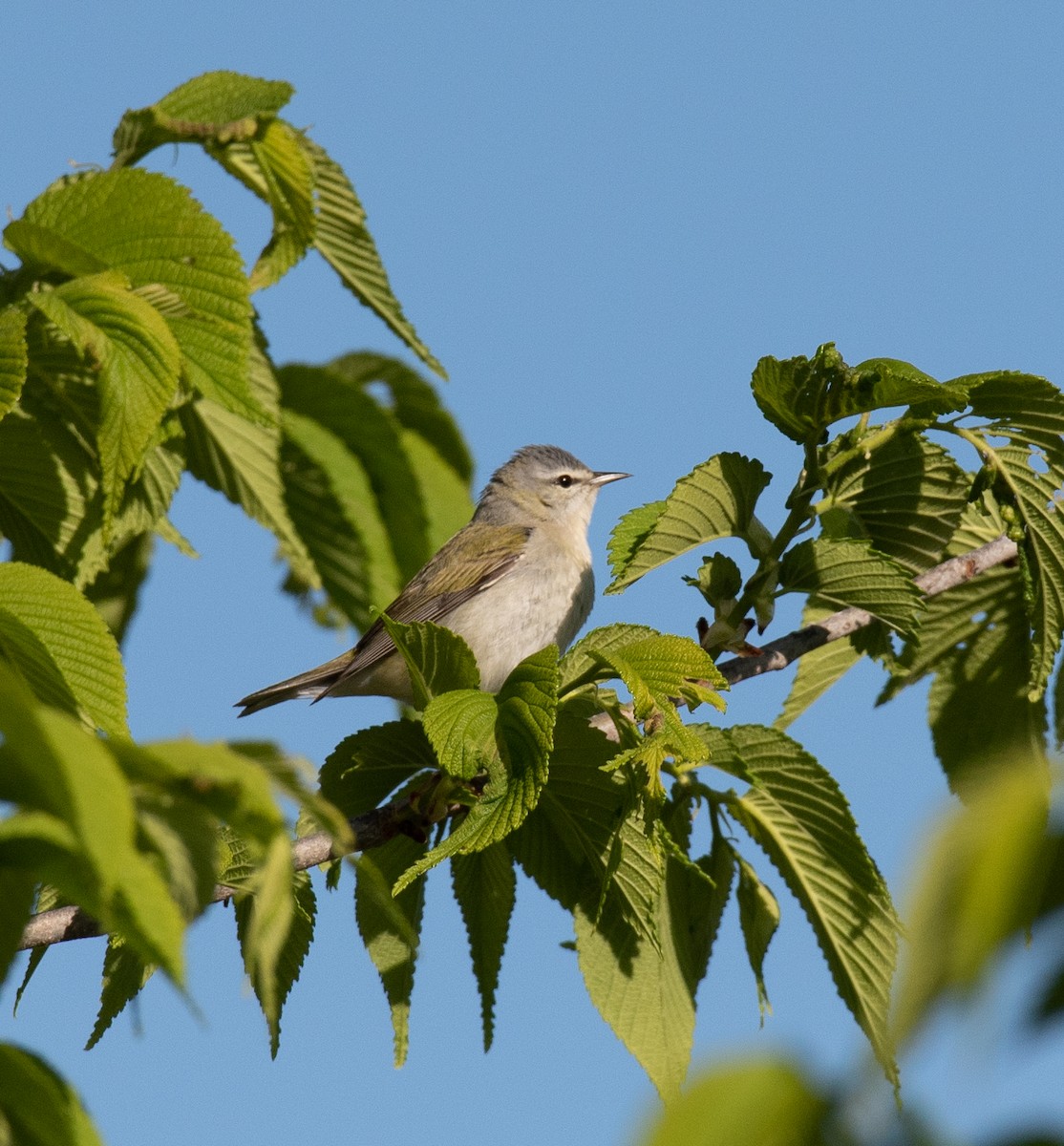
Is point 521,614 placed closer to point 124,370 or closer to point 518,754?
point 124,370

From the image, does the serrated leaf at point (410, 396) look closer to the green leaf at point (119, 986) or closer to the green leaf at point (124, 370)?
the green leaf at point (124, 370)

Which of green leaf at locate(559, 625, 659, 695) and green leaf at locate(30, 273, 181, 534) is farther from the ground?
green leaf at locate(30, 273, 181, 534)

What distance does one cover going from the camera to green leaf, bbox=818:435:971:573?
Result: 3.77 m

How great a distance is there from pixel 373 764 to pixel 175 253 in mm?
1248

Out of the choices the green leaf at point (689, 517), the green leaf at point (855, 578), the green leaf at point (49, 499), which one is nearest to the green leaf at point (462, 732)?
the green leaf at point (689, 517)

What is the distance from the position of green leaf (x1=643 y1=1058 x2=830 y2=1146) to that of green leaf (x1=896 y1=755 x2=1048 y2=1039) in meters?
0.10

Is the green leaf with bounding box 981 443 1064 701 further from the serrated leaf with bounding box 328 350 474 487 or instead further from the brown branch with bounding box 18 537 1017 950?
the serrated leaf with bounding box 328 350 474 487

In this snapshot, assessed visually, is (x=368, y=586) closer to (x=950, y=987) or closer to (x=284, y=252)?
(x=284, y=252)

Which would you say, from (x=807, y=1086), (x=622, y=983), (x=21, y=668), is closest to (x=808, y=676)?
(x=622, y=983)

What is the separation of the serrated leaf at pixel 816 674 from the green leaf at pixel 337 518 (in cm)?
116

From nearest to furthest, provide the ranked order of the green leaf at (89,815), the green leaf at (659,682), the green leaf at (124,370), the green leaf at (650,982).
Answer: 1. the green leaf at (89,815)
2. the green leaf at (659,682)
3. the green leaf at (124,370)
4. the green leaf at (650,982)

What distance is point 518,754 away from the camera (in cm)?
283

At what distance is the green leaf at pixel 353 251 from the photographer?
4215mm

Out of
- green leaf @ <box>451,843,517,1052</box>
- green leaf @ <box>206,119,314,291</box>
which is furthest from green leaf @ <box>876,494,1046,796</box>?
green leaf @ <box>206,119,314,291</box>
